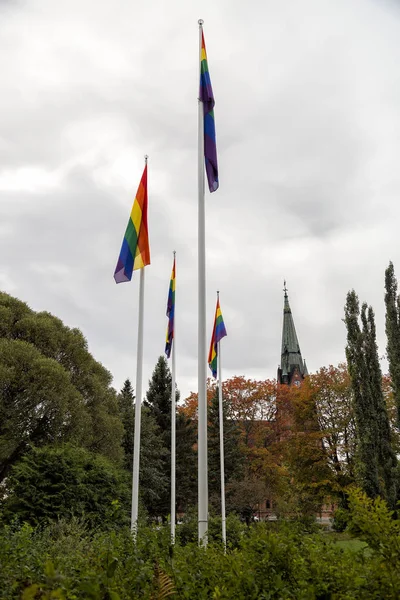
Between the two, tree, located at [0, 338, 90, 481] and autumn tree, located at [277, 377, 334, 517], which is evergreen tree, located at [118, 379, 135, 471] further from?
autumn tree, located at [277, 377, 334, 517]

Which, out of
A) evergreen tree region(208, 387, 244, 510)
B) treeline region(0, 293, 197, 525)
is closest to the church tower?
evergreen tree region(208, 387, 244, 510)

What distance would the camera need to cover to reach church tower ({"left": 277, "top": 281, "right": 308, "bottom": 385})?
63844 mm

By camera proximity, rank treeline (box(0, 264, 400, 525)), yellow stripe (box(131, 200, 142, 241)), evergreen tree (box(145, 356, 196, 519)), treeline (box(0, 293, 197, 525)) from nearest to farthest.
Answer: yellow stripe (box(131, 200, 142, 241))
treeline (box(0, 293, 197, 525))
treeline (box(0, 264, 400, 525))
evergreen tree (box(145, 356, 196, 519))

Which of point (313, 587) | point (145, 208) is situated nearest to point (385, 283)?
point (145, 208)

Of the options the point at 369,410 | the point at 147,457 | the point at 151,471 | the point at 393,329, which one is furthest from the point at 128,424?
the point at 393,329

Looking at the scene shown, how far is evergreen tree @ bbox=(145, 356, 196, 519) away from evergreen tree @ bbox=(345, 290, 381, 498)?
16208mm

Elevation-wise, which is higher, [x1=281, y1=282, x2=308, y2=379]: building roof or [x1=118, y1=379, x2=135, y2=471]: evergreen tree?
[x1=281, y1=282, x2=308, y2=379]: building roof

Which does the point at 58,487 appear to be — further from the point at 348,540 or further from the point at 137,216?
the point at 137,216

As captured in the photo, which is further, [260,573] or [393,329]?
[393,329]

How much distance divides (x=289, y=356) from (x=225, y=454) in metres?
30.3

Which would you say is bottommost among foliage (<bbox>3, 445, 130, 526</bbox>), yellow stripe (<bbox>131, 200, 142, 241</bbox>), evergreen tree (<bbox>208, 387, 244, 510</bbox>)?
foliage (<bbox>3, 445, 130, 526</bbox>)

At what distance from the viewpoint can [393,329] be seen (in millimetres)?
22219

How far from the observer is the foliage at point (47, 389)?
67.2ft

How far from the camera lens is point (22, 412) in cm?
2058
